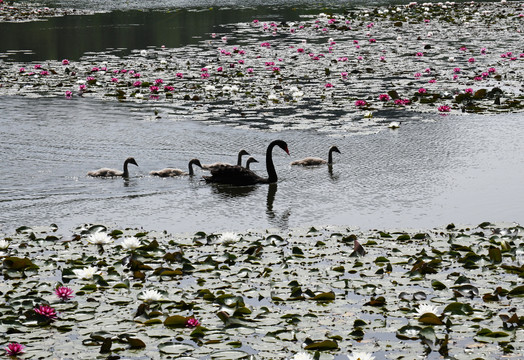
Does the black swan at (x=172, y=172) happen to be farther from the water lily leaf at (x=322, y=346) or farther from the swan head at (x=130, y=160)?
the water lily leaf at (x=322, y=346)

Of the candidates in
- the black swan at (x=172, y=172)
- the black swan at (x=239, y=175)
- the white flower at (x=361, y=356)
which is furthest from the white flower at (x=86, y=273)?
the black swan at (x=172, y=172)

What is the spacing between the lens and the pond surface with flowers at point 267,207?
24.5 feet

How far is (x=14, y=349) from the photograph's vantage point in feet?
22.6

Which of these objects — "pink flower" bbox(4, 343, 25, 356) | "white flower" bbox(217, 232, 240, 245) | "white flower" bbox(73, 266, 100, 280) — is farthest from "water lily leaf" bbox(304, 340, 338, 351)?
"white flower" bbox(217, 232, 240, 245)

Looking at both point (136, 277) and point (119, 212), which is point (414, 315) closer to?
point (136, 277)

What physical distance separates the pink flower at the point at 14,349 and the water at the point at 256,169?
4680mm

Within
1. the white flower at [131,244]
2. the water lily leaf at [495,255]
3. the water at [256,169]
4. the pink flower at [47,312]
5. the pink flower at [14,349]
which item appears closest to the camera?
the pink flower at [14,349]

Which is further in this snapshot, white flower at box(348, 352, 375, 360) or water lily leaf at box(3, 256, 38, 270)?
water lily leaf at box(3, 256, 38, 270)

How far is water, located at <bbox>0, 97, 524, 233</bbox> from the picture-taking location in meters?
12.1

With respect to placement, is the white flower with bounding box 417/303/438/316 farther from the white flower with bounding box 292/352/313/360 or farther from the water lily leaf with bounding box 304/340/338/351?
the white flower with bounding box 292/352/313/360

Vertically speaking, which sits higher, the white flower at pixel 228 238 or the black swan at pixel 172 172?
the white flower at pixel 228 238

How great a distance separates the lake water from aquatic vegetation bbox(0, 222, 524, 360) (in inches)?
51.2

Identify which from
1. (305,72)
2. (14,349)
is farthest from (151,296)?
(305,72)

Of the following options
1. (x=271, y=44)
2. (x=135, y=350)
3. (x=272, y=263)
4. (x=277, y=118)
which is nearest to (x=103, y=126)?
(x=277, y=118)
